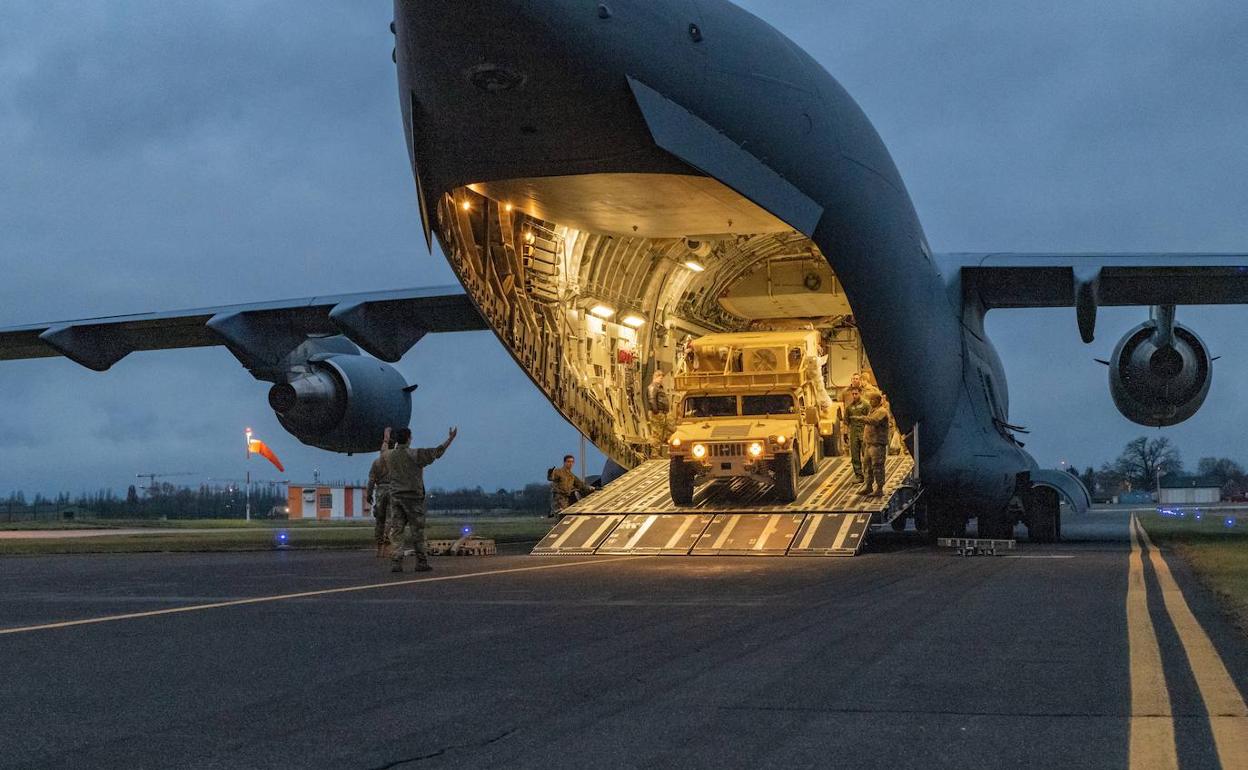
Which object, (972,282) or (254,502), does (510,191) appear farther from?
(254,502)

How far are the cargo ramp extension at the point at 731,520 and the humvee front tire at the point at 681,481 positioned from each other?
0.16m

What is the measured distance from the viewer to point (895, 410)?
18562mm

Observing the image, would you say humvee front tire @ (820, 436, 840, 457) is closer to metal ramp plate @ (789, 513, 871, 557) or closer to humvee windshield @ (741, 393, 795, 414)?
humvee windshield @ (741, 393, 795, 414)

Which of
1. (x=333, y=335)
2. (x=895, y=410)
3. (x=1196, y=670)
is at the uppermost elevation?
(x=333, y=335)

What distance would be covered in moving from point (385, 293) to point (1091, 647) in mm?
17188

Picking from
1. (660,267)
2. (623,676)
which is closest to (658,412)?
(660,267)

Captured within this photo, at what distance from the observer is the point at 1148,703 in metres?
4.80

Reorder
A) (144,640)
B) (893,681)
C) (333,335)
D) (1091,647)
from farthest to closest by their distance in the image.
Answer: (333,335), (144,640), (1091,647), (893,681)

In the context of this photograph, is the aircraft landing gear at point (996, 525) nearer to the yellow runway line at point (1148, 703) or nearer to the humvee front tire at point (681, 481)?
the humvee front tire at point (681, 481)

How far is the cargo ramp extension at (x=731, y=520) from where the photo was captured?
53.1 ft

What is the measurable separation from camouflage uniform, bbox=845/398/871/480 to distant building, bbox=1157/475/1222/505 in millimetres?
119719

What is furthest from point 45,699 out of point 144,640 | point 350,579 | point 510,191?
point 510,191

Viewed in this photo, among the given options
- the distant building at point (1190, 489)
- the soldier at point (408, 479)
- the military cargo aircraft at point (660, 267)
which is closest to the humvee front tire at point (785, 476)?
the military cargo aircraft at point (660, 267)

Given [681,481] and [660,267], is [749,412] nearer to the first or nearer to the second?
[681,481]
